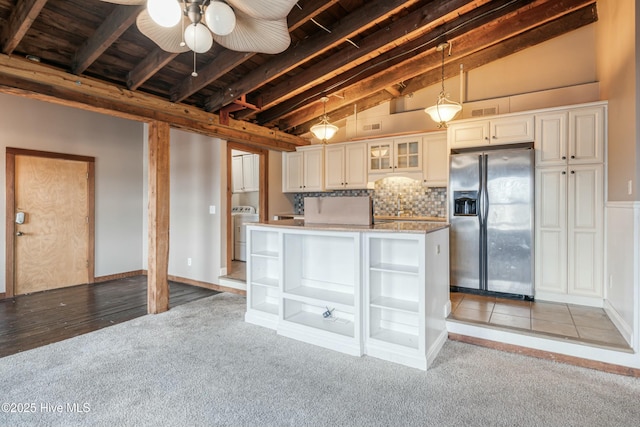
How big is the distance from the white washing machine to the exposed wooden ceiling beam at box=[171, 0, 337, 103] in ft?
9.43

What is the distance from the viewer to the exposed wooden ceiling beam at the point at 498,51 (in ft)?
13.3

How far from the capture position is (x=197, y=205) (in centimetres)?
517

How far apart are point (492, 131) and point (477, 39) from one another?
119cm

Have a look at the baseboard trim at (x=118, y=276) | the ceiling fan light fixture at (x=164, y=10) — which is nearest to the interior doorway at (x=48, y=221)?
the baseboard trim at (x=118, y=276)

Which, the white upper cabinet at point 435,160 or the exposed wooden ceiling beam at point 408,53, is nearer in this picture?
the exposed wooden ceiling beam at point 408,53

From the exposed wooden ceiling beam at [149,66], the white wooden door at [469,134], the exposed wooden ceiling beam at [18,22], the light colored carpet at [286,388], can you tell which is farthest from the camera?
the white wooden door at [469,134]

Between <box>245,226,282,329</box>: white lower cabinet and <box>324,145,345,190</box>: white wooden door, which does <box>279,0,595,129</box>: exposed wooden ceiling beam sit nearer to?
<box>324,145,345,190</box>: white wooden door

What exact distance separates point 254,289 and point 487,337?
7.95 ft

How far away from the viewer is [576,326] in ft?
9.54

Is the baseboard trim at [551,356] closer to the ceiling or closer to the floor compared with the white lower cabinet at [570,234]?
closer to the floor

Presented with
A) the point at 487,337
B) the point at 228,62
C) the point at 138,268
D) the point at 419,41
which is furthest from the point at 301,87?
the point at 138,268

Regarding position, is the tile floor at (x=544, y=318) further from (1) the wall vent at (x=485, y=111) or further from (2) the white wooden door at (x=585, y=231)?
(1) the wall vent at (x=485, y=111)

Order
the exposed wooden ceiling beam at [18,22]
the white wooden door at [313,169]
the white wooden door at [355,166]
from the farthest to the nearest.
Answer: the white wooden door at [313,169] < the white wooden door at [355,166] < the exposed wooden ceiling beam at [18,22]

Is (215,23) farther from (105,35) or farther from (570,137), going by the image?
(570,137)
